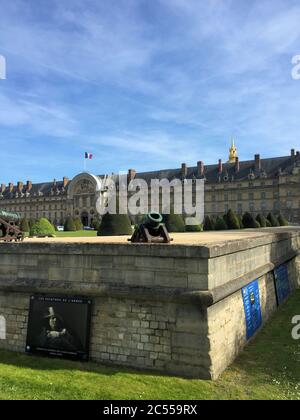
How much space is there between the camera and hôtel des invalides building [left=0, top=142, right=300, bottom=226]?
6500cm

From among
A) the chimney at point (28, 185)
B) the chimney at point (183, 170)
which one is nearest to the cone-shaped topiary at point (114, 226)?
the chimney at point (183, 170)

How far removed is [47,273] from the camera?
8477 mm

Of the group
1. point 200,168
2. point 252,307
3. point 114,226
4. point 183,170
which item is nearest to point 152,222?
point 252,307

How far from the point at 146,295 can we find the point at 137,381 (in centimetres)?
151

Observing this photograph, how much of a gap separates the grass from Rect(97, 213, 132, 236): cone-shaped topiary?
1608 cm

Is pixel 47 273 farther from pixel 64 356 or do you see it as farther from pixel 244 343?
pixel 244 343

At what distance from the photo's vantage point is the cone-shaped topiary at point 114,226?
2428 cm

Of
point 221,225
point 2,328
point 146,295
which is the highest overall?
point 221,225

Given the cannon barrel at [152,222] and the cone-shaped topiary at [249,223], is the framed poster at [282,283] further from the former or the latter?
the cone-shaped topiary at [249,223]

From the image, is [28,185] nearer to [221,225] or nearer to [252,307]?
[221,225]

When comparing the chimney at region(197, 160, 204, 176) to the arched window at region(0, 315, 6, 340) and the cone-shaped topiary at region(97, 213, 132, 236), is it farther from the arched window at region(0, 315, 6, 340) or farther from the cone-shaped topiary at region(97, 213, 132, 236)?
the arched window at region(0, 315, 6, 340)

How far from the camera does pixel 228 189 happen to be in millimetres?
71750

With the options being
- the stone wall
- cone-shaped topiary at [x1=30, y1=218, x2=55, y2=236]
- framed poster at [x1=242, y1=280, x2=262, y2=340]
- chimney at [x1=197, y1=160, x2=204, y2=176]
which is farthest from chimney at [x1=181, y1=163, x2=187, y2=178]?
the stone wall

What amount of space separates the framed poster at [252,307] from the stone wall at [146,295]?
15.4 inches
